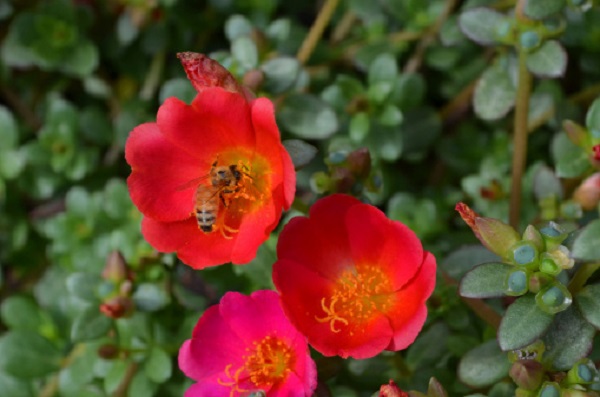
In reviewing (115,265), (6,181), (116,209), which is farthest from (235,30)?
(6,181)

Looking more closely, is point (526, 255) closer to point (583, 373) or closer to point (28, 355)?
point (583, 373)

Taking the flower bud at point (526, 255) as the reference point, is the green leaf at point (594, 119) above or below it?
above

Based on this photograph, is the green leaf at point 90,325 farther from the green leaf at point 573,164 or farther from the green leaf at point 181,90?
the green leaf at point 573,164

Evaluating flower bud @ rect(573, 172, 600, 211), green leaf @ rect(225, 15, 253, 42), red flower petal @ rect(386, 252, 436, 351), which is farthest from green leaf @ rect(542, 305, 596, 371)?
green leaf @ rect(225, 15, 253, 42)

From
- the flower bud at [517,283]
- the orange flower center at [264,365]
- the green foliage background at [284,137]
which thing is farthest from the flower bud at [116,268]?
the flower bud at [517,283]

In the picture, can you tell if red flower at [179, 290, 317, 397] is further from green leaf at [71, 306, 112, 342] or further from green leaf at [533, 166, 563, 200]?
green leaf at [533, 166, 563, 200]

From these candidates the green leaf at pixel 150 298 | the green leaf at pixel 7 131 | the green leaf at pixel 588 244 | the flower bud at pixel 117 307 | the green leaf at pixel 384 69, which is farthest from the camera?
the green leaf at pixel 7 131
